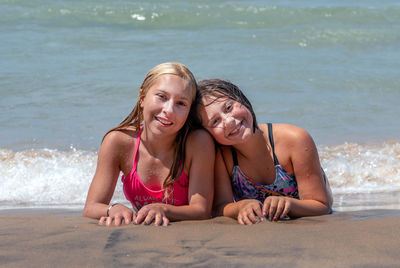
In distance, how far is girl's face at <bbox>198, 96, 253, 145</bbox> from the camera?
3143 millimetres

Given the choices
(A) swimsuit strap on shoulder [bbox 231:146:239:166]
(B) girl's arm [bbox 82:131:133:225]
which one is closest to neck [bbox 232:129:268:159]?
(A) swimsuit strap on shoulder [bbox 231:146:239:166]

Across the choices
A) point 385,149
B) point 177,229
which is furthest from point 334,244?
point 385,149

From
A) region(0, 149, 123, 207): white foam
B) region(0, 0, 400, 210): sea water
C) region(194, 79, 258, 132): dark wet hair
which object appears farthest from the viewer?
region(0, 0, 400, 210): sea water

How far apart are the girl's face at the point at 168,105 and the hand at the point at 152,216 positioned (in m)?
0.50

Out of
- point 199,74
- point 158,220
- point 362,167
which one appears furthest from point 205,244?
point 199,74

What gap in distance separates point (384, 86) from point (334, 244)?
663 cm

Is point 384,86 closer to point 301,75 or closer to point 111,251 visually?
point 301,75

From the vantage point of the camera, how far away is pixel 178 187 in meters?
3.26

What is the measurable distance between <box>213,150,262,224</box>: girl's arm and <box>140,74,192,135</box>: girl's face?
0.37m

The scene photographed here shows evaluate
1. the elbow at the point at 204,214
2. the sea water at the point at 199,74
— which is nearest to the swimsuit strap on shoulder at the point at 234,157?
the elbow at the point at 204,214

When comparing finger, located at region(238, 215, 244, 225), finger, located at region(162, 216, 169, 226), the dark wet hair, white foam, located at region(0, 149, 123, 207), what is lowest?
white foam, located at region(0, 149, 123, 207)

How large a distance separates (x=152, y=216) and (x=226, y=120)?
729mm

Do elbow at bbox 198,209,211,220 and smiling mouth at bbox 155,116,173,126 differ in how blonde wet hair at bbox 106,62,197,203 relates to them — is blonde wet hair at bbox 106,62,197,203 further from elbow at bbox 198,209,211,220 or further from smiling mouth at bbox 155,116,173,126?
elbow at bbox 198,209,211,220

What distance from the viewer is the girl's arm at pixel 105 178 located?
3052mm
